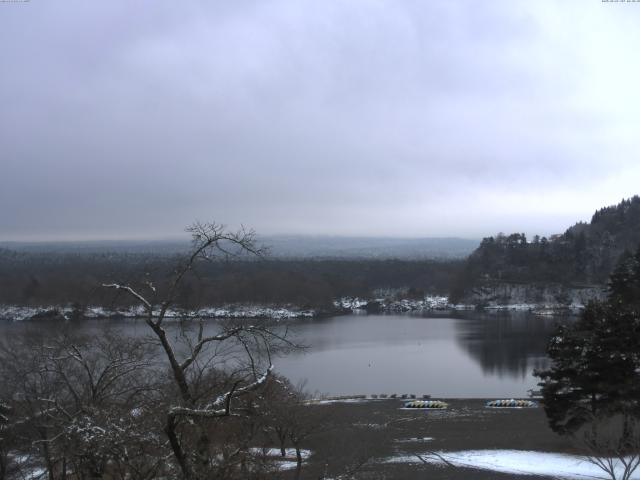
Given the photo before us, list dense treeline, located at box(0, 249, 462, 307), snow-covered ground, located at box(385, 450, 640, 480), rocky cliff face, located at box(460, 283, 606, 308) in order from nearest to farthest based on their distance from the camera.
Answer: snow-covered ground, located at box(385, 450, 640, 480) < dense treeline, located at box(0, 249, 462, 307) < rocky cliff face, located at box(460, 283, 606, 308)

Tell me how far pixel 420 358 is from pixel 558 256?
41538mm

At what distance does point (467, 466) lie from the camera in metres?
9.80

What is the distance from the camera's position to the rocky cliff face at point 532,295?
5722cm

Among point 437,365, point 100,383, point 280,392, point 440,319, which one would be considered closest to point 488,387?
point 437,365

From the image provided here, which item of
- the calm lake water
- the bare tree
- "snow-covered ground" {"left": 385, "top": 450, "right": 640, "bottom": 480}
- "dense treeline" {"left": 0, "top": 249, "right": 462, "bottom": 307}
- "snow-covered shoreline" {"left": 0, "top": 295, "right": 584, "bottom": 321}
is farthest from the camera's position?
"snow-covered shoreline" {"left": 0, "top": 295, "right": 584, "bottom": 321}

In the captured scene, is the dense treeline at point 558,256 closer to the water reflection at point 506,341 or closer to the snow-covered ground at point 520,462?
the water reflection at point 506,341

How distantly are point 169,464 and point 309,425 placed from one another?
6.51 meters

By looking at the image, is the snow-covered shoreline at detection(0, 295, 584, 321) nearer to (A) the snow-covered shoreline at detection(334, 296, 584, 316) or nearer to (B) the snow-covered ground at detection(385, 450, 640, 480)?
(A) the snow-covered shoreline at detection(334, 296, 584, 316)

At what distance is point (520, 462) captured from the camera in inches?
387

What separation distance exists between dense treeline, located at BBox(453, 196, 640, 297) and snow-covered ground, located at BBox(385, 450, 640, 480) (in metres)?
53.9

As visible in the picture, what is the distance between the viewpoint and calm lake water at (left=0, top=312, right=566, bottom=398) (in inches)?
835

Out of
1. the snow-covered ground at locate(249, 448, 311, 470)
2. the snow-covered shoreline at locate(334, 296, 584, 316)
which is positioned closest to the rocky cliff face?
the snow-covered shoreline at locate(334, 296, 584, 316)

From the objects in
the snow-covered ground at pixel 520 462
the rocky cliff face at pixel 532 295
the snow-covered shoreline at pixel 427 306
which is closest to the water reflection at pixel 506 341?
the snow-covered ground at pixel 520 462

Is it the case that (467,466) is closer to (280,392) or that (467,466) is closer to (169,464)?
(280,392)
